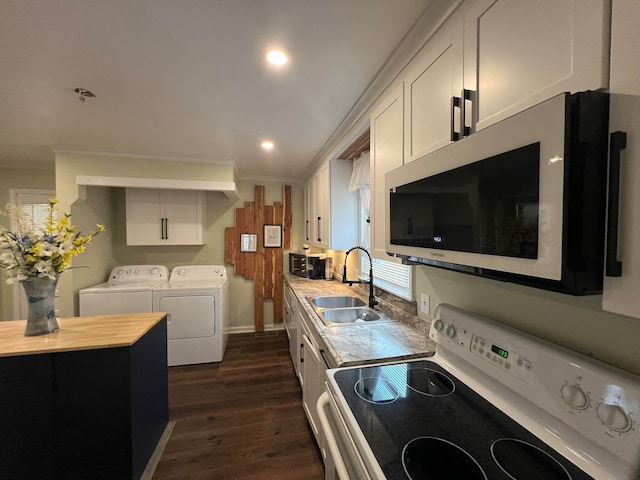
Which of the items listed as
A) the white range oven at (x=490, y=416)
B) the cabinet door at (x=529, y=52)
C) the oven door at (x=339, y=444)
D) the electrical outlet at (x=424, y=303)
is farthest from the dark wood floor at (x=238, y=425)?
the cabinet door at (x=529, y=52)

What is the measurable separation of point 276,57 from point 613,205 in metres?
1.47

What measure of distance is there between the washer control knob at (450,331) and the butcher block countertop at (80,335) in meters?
1.66

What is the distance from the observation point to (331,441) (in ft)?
3.17

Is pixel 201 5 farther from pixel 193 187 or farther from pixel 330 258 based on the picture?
pixel 330 258

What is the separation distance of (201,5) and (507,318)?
1.76m

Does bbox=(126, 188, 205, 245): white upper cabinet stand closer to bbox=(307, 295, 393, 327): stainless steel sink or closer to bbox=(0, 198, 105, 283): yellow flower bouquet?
bbox=(0, 198, 105, 283): yellow flower bouquet

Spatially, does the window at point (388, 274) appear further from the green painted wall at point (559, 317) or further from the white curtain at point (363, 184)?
the green painted wall at point (559, 317)

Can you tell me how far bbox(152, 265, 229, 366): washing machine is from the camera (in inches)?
122

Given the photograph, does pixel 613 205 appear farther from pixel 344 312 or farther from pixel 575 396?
pixel 344 312

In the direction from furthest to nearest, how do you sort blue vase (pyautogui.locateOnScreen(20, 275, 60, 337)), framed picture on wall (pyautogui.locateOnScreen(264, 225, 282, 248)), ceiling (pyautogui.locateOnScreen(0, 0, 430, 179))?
framed picture on wall (pyautogui.locateOnScreen(264, 225, 282, 248)) < blue vase (pyautogui.locateOnScreen(20, 275, 60, 337)) < ceiling (pyautogui.locateOnScreen(0, 0, 430, 179))

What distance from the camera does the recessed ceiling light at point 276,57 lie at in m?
1.35

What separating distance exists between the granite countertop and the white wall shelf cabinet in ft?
3.11

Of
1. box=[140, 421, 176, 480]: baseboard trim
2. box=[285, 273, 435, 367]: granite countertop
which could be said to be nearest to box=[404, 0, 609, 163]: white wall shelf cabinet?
box=[285, 273, 435, 367]: granite countertop

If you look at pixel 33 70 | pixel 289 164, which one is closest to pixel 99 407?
pixel 33 70
